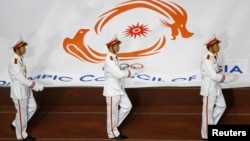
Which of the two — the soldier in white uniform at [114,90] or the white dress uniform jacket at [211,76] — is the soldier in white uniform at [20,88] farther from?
the white dress uniform jacket at [211,76]

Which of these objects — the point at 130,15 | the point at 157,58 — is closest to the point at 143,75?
the point at 157,58

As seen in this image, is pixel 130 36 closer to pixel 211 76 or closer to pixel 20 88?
pixel 211 76

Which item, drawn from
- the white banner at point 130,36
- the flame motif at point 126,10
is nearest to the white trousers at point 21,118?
the white banner at point 130,36

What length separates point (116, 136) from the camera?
5.91 metres

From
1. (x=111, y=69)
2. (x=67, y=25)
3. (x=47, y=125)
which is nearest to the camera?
(x=111, y=69)

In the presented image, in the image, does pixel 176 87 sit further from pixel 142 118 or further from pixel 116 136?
pixel 116 136

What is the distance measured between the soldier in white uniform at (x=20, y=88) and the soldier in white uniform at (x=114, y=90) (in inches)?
31.2

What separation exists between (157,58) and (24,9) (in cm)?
186

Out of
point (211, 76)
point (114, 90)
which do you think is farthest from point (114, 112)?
point (211, 76)

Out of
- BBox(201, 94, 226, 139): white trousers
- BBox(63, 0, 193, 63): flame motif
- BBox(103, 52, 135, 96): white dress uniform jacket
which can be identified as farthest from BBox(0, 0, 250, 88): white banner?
BBox(103, 52, 135, 96): white dress uniform jacket

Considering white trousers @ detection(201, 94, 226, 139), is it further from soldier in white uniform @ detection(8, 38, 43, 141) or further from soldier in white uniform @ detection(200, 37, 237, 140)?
soldier in white uniform @ detection(8, 38, 43, 141)

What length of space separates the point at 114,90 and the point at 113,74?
21 centimetres

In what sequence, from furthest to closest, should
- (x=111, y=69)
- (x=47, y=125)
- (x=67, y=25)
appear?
(x=67, y=25), (x=47, y=125), (x=111, y=69)

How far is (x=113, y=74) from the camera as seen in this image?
571 centimetres
